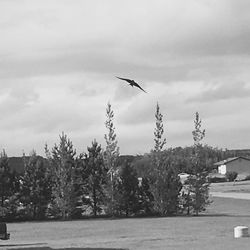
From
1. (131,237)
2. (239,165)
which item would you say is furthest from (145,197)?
(239,165)

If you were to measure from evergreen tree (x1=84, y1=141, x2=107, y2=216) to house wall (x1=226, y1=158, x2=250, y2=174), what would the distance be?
103m

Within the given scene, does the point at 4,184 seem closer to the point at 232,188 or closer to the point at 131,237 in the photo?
the point at 131,237

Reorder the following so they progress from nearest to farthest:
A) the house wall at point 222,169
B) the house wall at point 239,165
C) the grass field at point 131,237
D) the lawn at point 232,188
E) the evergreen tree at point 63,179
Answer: the grass field at point 131,237 < the evergreen tree at point 63,179 < the lawn at point 232,188 < the house wall at point 222,169 < the house wall at point 239,165

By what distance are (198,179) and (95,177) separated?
6606 mm

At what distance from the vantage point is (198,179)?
142 ft

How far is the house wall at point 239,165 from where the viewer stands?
477 feet

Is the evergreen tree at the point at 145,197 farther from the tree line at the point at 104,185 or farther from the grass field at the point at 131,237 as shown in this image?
the grass field at the point at 131,237

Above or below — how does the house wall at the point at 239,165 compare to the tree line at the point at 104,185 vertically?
above

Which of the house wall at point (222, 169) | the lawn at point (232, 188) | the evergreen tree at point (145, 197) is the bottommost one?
the evergreen tree at point (145, 197)

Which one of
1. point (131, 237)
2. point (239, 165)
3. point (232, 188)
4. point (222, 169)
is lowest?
point (131, 237)

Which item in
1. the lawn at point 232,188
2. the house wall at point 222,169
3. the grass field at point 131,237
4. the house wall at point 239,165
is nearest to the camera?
→ the grass field at point 131,237

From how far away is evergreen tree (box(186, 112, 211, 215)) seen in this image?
42.8m

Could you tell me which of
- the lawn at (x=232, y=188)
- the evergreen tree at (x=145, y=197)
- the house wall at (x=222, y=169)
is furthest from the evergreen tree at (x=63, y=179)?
the house wall at (x=222, y=169)

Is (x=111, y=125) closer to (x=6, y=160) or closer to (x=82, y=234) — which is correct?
(x=6, y=160)
